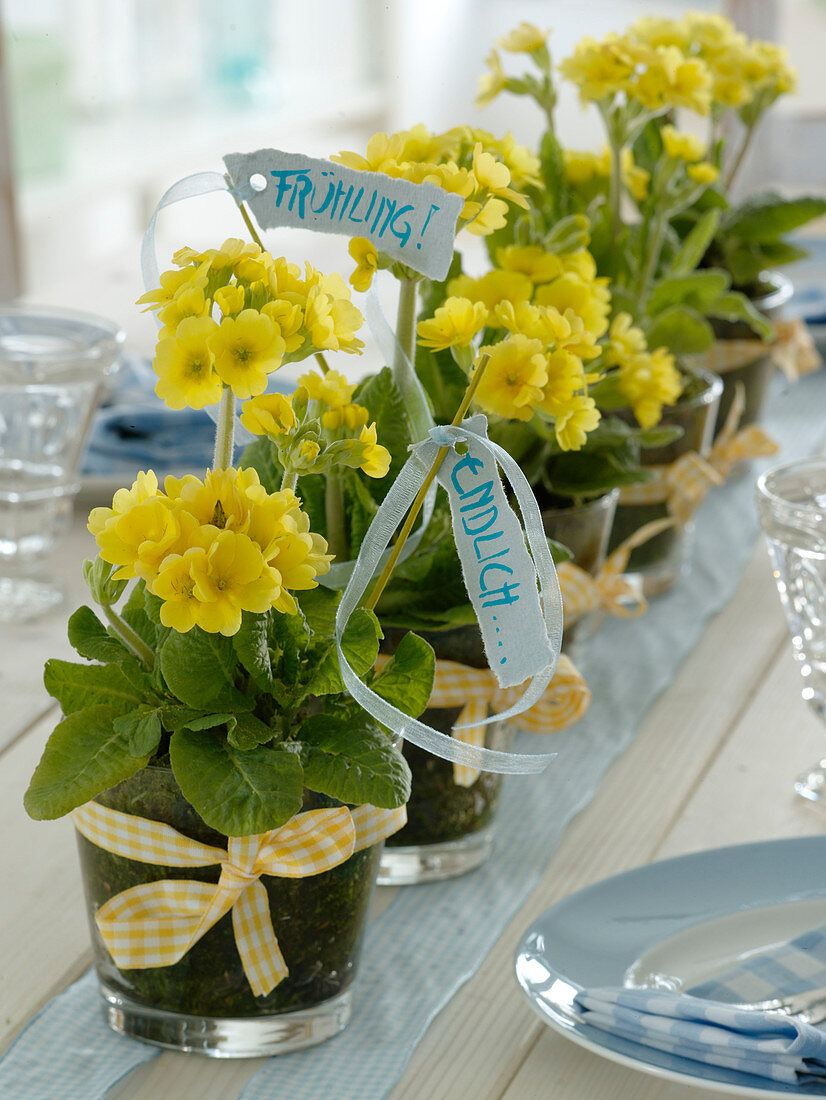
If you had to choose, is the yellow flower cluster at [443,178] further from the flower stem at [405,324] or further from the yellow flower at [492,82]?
the yellow flower at [492,82]

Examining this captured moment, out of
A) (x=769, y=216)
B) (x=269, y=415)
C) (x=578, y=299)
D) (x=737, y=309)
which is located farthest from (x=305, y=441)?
(x=769, y=216)

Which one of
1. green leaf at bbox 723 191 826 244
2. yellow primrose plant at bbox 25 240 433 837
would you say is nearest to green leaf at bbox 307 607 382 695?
yellow primrose plant at bbox 25 240 433 837

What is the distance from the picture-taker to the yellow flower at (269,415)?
1.48 ft

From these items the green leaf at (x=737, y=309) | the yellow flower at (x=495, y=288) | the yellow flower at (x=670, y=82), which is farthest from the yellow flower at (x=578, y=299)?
the green leaf at (x=737, y=309)

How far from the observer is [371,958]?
0.58 m

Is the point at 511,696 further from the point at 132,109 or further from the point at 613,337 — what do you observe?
the point at 132,109

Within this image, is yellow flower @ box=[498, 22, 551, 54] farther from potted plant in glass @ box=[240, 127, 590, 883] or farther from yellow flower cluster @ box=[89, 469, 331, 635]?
yellow flower cluster @ box=[89, 469, 331, 635]

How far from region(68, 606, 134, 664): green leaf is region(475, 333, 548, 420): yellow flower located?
0.16 meters

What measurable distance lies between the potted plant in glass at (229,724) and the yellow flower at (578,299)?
0.15m

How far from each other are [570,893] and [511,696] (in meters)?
0.09

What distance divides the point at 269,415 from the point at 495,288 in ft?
0.73

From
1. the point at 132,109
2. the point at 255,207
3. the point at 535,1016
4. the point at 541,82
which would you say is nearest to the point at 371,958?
the point at 535,1016

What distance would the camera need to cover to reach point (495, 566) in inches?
18.3

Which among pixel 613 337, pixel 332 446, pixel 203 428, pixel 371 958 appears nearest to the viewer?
pixel 332 446
